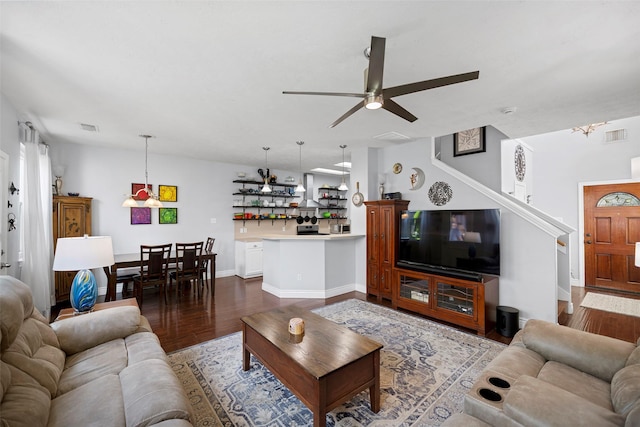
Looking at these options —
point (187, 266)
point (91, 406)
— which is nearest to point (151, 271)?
point (187, 266)

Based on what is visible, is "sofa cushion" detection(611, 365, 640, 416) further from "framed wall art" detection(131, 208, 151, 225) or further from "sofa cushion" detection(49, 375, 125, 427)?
"framed wall art" detection(131, 208, 151, 225)

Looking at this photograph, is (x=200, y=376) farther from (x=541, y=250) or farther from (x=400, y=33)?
(x=541, y=250)

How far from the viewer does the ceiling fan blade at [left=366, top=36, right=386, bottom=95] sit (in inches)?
63.6

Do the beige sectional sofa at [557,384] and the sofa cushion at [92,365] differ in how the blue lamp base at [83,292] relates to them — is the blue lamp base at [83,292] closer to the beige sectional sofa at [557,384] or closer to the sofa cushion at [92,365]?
the sofa cushion at [92,365]

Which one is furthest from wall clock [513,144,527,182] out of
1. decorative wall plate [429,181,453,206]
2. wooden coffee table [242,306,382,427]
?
wooden coffee table [242,306,382,427]

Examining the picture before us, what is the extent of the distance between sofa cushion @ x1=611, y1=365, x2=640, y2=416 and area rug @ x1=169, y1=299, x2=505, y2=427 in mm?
978

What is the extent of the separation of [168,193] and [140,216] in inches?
27.7

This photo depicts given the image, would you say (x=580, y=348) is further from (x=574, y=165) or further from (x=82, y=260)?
(x=574, y=165)

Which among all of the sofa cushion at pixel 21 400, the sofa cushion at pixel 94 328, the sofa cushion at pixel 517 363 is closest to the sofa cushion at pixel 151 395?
the sofa cushion at pixel 21 400

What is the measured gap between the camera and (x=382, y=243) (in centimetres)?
474

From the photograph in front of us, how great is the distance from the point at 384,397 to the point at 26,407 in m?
2.12

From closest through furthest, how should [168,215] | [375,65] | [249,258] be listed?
[375,65]
[168,215]
[249,258]

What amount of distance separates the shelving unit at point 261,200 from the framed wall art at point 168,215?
51.7 inches

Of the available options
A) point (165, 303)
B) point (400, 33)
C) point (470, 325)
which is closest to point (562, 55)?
point (400, 33)
